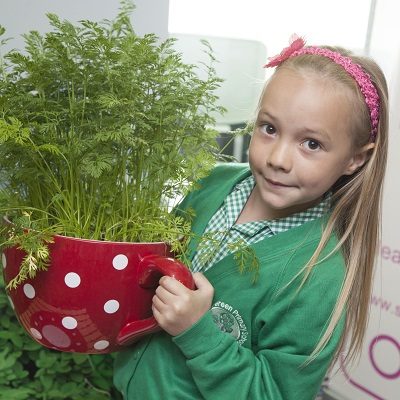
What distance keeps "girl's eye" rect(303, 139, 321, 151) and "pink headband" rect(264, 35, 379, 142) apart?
0.10 meters

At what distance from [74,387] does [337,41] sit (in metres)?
1.26

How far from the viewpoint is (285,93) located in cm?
78

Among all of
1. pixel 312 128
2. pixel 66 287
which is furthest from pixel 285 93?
pixel 66 287

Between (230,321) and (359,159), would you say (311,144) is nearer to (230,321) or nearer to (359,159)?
(359,159)

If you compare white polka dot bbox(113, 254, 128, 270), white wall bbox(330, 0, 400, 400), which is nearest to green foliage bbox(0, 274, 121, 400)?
white polka dot bbox(113, 254, 128, 270)

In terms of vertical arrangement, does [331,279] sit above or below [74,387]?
above

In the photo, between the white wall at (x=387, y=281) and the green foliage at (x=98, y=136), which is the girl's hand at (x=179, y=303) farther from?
the white wall at (x=387, y=281)

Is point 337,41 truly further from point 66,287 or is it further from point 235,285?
point 66,287

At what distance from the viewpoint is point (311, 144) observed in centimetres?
78

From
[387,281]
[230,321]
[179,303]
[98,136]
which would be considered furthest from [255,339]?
[387,281]

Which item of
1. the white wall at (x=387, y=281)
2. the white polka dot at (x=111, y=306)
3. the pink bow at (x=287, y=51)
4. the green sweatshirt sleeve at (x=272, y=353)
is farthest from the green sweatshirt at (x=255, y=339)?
the white wall at (x=387, y=281)

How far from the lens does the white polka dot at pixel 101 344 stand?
697mm

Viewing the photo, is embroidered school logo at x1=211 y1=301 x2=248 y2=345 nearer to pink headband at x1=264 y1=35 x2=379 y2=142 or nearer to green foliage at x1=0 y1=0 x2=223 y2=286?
green foliage at x1=0 y1=0 x2=223 y2=286

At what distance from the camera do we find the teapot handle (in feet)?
2.19
